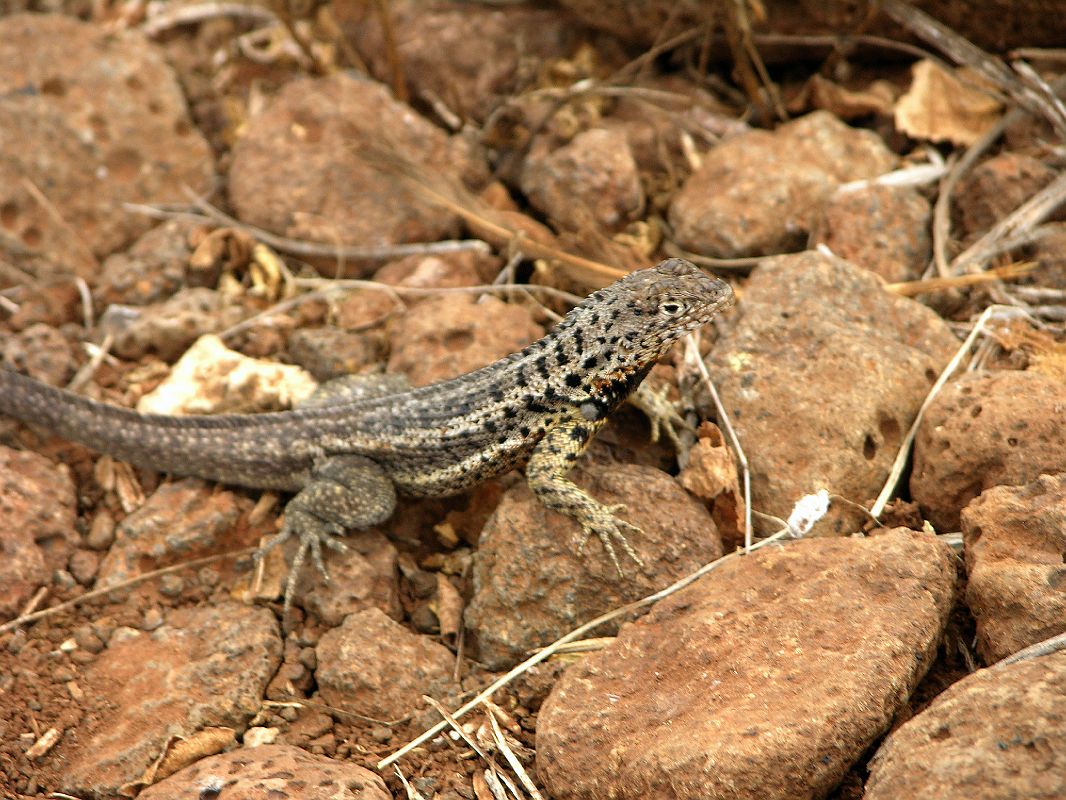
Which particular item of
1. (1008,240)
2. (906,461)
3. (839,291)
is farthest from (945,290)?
(906,461)

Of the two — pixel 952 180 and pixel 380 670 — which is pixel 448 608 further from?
pixel 952 180

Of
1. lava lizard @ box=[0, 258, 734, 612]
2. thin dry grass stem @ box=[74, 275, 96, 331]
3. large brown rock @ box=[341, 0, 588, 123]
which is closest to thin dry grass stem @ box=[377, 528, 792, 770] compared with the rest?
lava lizard @ box=[0, 258, 734, 612]

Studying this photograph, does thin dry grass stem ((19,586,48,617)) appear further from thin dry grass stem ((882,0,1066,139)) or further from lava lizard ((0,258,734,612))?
thin dry grass stem ((882,0,1066,139))

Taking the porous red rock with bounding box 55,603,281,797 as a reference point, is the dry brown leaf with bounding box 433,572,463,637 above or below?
below

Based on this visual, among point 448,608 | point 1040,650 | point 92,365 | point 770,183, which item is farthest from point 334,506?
point 770,183

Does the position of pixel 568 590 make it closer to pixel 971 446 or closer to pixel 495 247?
pixel 971 446
